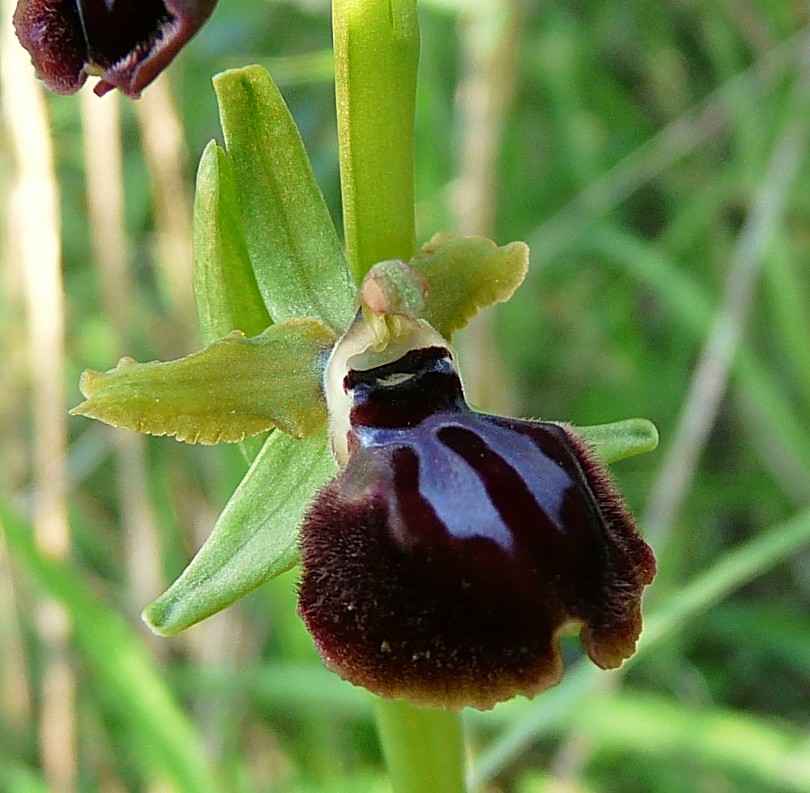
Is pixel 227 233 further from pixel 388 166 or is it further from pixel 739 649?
pixel 739 649

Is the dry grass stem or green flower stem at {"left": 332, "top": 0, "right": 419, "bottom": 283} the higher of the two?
green flower stem at {"left": 332, "top": 0, "right": 419, "bottom": 283}

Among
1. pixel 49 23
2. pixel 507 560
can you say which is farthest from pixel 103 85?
pixel 507 560

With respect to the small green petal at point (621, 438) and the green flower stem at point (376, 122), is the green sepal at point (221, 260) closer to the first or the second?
the green flower stem at point (376, 122)

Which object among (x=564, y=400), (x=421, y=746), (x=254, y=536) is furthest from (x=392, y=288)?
(x=564, y=400)

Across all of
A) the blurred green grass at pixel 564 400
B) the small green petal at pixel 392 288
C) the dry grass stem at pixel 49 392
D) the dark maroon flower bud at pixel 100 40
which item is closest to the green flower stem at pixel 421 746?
the small green petal at pixel 392 288

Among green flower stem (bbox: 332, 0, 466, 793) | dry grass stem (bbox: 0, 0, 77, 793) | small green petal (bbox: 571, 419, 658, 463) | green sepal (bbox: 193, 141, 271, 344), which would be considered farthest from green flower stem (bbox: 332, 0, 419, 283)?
dry grass stem (bbox: 0, 0, 77, 793)

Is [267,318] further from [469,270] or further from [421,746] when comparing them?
[421,746]

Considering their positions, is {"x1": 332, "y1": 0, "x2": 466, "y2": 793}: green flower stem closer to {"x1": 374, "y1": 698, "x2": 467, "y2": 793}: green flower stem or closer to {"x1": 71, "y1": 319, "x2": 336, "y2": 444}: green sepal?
{"x1": 71, "y1": 319, "x2": 336, "y2": 444}: green sepal
